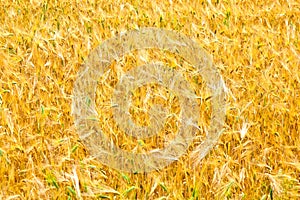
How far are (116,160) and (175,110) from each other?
44 cm

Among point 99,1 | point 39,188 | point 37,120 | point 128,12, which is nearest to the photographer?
point 39,188

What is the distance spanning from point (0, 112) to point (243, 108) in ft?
3.24

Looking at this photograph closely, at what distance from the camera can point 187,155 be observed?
188 centimetres

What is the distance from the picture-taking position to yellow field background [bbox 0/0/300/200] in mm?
1688

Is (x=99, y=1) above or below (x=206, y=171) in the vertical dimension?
above

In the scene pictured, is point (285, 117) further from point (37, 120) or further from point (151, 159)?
point (37, 120)

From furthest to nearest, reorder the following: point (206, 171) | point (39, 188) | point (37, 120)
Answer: point (37, 120), point (206, 171), point (39, 188)

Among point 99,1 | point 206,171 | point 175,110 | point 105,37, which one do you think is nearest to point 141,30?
point 105,37

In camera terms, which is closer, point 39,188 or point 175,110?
point 39,188

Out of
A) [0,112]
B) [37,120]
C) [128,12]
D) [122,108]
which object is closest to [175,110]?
[122,108]

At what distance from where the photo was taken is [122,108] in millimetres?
2141

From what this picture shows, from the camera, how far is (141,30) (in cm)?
313

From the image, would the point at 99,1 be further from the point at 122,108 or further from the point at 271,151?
the point at 271,151

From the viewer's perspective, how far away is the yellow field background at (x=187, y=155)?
66.5 inches
